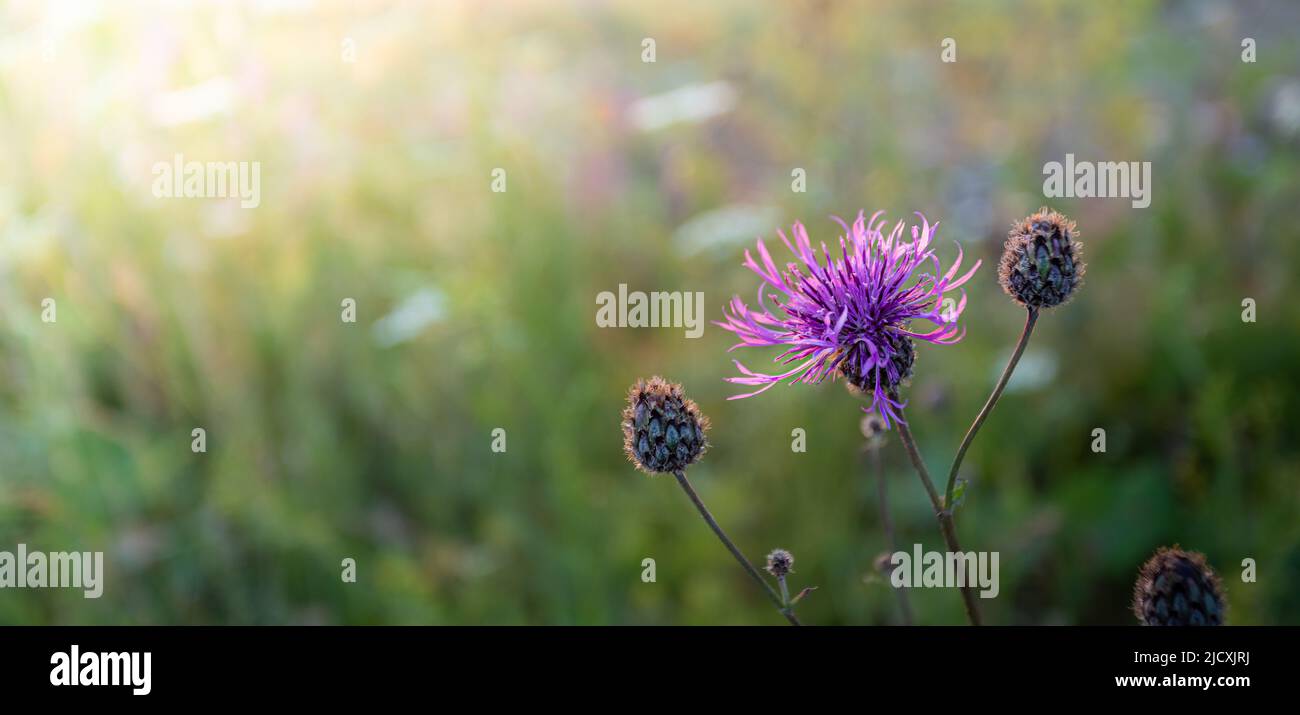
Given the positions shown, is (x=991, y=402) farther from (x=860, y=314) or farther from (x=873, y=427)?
(x=873, y=427)

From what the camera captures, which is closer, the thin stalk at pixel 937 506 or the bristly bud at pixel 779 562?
the thin stalk at pixel 937 506

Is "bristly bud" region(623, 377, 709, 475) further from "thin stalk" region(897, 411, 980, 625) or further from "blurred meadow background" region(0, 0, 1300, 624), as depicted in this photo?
"blurred meadow background" region(0, 0, 1300, 624)

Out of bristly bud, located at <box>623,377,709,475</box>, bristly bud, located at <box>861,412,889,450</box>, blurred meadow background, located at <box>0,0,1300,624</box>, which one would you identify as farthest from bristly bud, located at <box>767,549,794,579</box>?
blurred meadow background, located at <box>0,0,1300,624</box>

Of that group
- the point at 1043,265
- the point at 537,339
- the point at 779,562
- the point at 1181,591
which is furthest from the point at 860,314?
the point at 537,339

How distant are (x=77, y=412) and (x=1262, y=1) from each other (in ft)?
19.9

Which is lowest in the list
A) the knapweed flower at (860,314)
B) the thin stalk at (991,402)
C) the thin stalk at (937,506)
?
the thin stalk at (937,506)

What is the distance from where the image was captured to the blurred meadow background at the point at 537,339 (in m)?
2.97

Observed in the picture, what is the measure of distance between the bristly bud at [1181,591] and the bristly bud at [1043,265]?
352 mm

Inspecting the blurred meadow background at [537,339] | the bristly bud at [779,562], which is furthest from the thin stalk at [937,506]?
the blurred meadow background at [537,339]

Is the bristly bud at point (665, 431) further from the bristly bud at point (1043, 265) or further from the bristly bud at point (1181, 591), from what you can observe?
the bristly bud at point (1181, 591)

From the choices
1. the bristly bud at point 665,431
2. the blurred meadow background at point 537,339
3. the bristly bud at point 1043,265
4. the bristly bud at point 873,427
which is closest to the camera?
the bristly bud at point 1043,265

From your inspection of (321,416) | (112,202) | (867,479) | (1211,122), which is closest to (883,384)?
(867,479)

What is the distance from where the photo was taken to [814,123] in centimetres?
422
